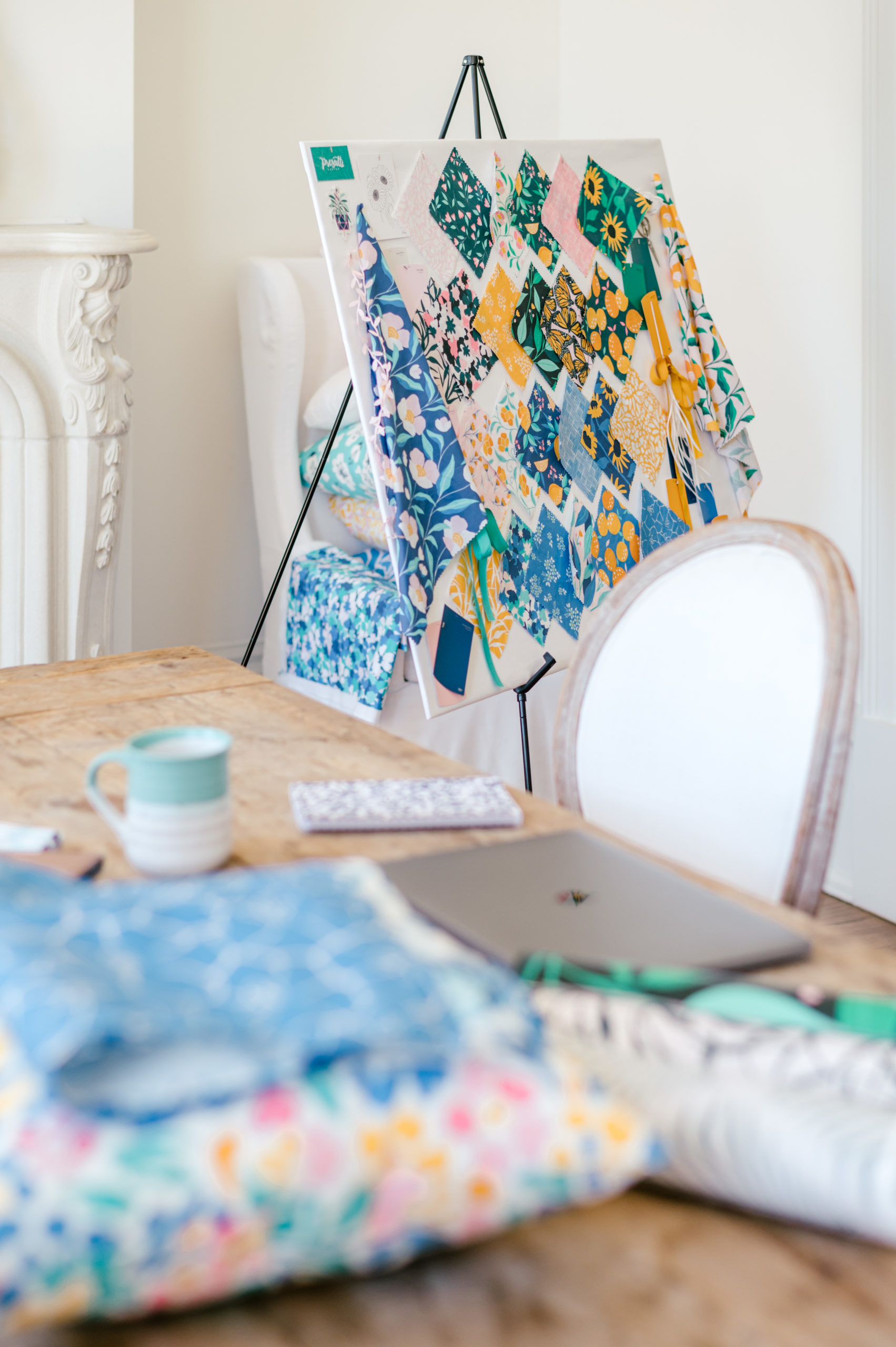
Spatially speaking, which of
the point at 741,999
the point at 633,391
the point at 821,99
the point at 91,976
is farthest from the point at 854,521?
the point at 91,976

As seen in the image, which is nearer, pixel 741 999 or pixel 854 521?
pixel 741 999

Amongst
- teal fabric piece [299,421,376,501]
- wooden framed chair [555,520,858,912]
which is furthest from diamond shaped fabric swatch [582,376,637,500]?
wooden framed chair [555,520,858,912]

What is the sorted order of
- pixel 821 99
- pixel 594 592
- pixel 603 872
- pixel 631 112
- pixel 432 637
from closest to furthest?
pixel 603 872 → pixel 432 637 → pixel 594 592 → pixel 821 99 → pixel 631 112

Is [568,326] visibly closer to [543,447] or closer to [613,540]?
[543,447]

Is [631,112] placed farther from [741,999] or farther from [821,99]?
[741,999]

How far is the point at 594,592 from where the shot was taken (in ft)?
7.36

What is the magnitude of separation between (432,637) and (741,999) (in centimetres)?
139

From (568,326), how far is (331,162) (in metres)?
0.53

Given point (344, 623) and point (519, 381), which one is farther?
point (344, 623)

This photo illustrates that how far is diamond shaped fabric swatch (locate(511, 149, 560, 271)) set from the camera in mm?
2172

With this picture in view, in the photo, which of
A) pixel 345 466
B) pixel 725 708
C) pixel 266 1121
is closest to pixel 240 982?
pixel 266 1121

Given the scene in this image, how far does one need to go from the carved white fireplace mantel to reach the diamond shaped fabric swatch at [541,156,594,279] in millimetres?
835

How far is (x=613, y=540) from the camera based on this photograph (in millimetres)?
2277

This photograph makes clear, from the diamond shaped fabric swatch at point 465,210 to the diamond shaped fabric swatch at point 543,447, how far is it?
25 cm
